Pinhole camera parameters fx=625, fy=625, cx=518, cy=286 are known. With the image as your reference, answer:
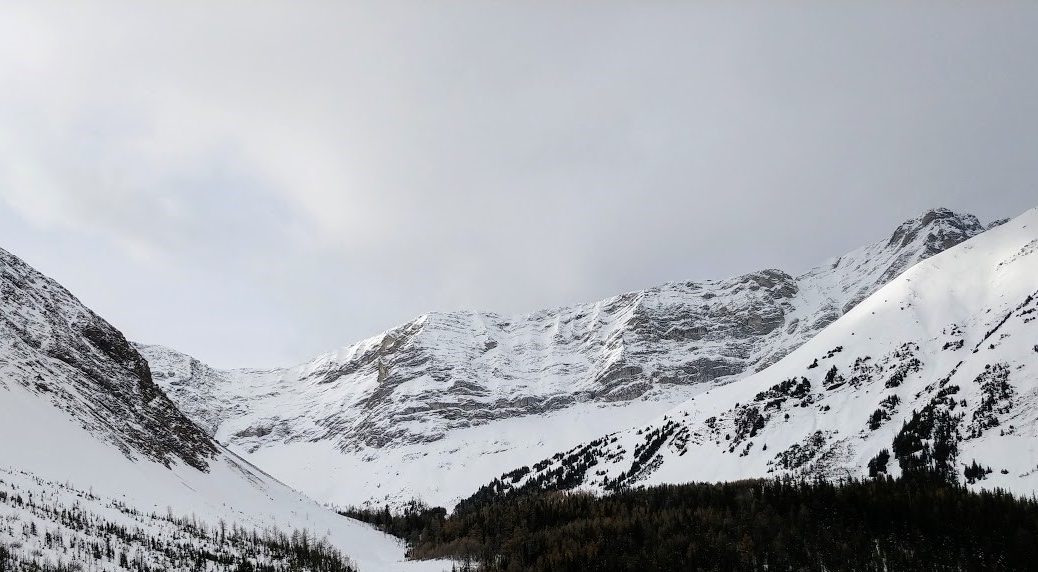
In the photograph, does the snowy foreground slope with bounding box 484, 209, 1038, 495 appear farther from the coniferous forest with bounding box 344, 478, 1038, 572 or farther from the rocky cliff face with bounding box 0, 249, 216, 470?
→ the rocky cliff face with bounding box 0, 249, 216, 470

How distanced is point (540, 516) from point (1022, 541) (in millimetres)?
41913

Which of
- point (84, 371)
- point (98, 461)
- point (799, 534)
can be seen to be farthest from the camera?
point (84, 371)

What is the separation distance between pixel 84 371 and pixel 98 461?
1946cm

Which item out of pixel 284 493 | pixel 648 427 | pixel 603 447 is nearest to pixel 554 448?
pixel 603 447

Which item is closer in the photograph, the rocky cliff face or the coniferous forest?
the coniferous forest

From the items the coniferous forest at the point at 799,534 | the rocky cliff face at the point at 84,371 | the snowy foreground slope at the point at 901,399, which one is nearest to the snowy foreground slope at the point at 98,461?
the rocky cliff face at the point at 84,371

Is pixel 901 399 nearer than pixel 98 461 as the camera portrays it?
No

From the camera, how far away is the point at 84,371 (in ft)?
207

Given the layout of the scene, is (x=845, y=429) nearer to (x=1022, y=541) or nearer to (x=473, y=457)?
(x=1022, y=541)

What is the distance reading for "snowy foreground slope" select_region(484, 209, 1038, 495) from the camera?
2227 inches

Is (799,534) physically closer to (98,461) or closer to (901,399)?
(901,399)

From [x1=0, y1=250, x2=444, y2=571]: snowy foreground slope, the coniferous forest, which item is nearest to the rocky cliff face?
[x1=0, y1=250, x2=444, y2=571]: snowy foreground slope

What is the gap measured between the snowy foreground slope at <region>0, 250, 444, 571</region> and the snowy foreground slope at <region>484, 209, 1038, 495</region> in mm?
44970

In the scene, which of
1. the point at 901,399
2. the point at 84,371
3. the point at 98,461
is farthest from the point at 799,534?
the point at 84,371
